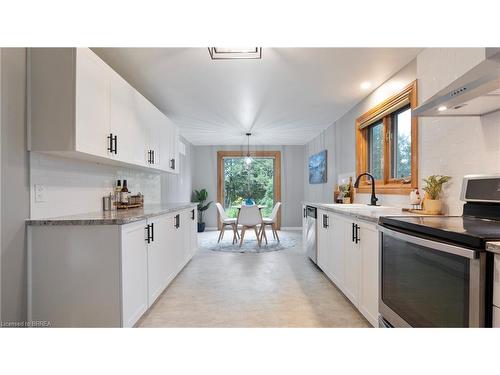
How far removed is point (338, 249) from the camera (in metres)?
2.77

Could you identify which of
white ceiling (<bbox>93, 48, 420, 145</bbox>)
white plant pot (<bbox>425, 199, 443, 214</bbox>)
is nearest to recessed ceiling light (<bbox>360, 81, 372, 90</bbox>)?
white ceiling (<bbox>93, 48, 420, 145</bbox>)

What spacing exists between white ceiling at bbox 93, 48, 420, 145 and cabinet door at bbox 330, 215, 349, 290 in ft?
4.98

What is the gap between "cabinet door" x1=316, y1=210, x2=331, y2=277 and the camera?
317 cm

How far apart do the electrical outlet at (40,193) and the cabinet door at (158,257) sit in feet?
2.46

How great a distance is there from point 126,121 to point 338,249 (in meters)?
2.37

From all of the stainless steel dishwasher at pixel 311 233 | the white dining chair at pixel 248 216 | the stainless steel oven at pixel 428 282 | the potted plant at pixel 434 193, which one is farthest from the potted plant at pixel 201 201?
the stainless steel oven at pixel 428 282

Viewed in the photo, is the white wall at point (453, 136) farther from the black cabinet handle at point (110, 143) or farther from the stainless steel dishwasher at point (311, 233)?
the black cabinet handle at point (110, 143)

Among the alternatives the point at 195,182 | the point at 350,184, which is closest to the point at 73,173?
the point at 350,184

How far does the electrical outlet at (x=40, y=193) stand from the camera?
73.4 inches

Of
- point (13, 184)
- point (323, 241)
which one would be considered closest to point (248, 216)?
point (323, 241)

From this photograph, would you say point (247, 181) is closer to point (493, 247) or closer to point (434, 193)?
point (434, 193)
